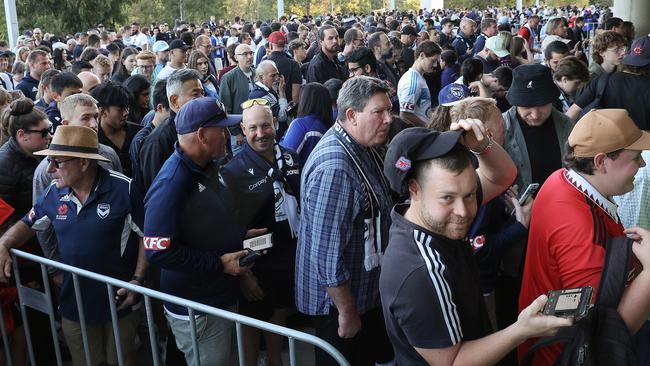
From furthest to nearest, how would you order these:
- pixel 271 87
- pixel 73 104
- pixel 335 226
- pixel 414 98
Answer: pixel 271 87
pixel 414 98
pixel 73 104
pixel 335 226

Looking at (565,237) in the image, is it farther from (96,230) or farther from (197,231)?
(96,230)

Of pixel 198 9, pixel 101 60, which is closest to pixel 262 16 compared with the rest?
pixel 198 9

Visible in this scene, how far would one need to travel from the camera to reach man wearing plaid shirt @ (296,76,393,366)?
338cm

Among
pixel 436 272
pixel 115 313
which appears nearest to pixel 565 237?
pixel 436 272

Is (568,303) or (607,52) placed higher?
(607,52)

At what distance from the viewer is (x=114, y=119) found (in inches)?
216

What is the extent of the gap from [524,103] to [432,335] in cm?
275

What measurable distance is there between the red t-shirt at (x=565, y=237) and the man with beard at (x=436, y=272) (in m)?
0.54

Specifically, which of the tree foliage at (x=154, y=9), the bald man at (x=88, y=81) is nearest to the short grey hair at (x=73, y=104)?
the bald man at (x=88, y=81)

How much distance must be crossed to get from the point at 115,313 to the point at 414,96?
14.4 ft

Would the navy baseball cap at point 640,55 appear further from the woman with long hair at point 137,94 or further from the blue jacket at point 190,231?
the woman with long hair at point 137,94

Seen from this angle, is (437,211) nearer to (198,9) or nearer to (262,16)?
(198,9)

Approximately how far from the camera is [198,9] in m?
48.5

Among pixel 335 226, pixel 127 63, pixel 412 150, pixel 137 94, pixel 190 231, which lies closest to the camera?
pixel 412 150
